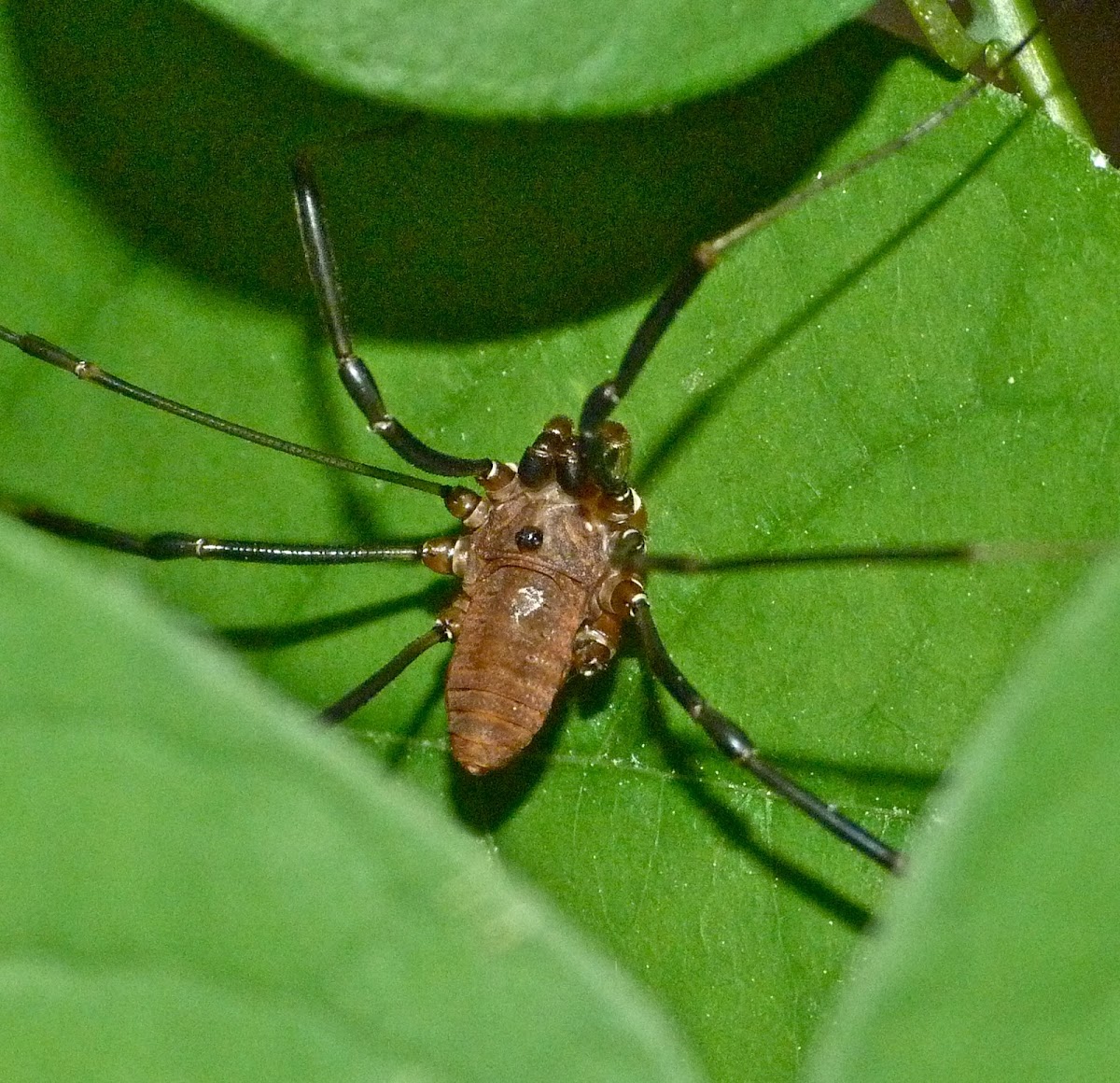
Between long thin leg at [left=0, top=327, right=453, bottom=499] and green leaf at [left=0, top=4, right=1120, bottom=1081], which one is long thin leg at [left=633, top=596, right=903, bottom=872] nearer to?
green leaf at [left=0, top=4, right=1120, bottom=1081]

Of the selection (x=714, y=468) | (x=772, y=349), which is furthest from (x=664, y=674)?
(x=772, y=349)

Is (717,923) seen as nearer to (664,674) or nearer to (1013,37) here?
(664,674)

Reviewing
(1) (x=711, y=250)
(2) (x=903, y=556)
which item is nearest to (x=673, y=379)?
(1) (x=711, y=250)

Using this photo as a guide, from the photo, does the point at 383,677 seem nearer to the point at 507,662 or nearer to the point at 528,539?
the point at 507,662

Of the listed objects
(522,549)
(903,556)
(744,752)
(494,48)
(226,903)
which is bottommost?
(226,903)

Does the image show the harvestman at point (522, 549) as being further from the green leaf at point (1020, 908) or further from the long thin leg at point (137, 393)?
the green leaf at point (1020, 908)

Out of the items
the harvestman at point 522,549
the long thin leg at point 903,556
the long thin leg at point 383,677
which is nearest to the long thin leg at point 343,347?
the harvestman at point 522,549

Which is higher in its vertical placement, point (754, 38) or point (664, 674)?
point (754, 38)

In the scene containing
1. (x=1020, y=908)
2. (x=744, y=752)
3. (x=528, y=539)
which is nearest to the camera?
(x=1020, y=908)
